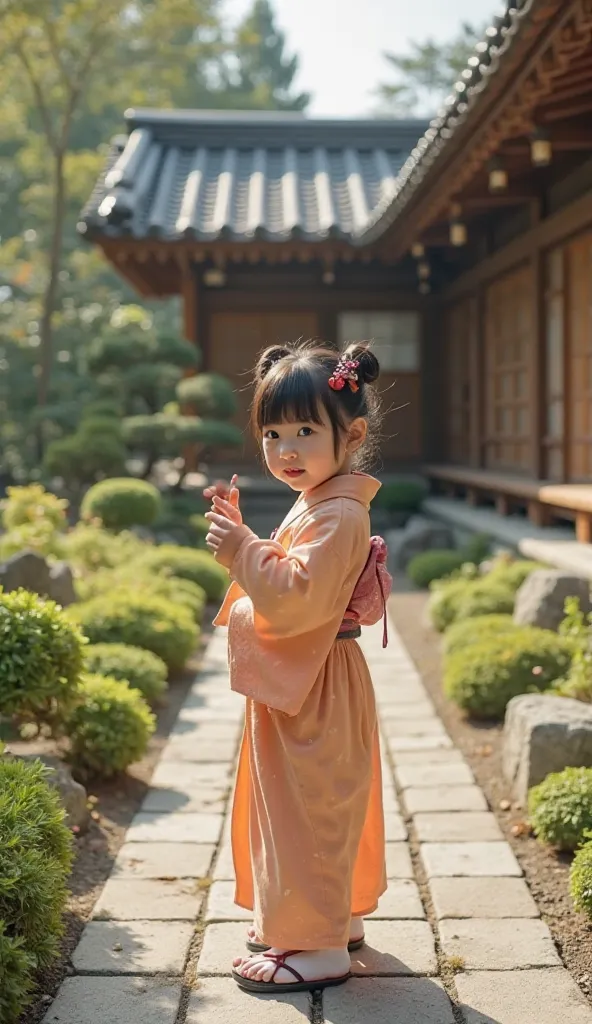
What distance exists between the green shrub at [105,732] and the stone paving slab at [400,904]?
1.31 meters

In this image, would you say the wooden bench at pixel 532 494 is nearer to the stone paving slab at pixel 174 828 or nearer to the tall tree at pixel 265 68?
the stone paving slab at pixel 174 828

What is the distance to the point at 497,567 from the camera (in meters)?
7.43

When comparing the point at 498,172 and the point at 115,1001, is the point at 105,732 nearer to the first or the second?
the point at 115,1001

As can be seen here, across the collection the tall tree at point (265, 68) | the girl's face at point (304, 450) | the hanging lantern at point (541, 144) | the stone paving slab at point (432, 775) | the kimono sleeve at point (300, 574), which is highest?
the tall tree at point (265, 68)

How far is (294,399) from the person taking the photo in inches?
100

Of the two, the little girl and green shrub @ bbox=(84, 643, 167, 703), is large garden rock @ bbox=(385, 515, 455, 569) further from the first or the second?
the little girl

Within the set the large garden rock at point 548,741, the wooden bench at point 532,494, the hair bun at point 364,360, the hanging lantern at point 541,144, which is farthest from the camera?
the wooden bench at point 532,494

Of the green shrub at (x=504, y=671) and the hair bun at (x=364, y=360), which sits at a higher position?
the hair bun at (x=364, y=360)

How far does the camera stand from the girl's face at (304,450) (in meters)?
2.58

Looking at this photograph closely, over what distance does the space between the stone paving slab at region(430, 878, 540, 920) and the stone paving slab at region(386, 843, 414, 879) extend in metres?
0.11

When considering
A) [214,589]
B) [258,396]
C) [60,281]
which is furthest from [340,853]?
[60,281]

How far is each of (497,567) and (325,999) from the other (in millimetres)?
5084

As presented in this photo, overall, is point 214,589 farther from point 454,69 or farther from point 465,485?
point 454,69

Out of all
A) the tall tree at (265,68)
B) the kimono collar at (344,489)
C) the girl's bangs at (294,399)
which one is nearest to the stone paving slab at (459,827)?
the kimono collar at (344,489)
